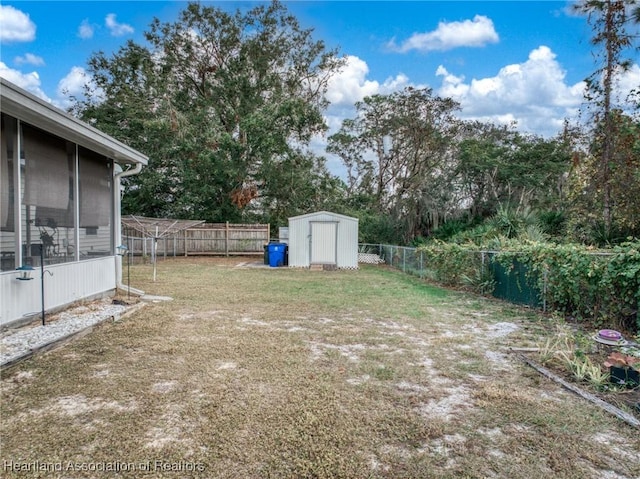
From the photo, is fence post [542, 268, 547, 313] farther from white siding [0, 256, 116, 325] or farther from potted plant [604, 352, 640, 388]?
white siding [0, 256, 116, 325]

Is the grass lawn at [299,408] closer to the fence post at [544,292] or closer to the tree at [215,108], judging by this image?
the fence post at [544,292]

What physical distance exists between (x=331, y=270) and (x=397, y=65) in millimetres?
10151

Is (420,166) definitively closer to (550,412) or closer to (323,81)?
(323,81)

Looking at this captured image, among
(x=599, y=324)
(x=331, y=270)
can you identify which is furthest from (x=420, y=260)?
(x=599, y=324)

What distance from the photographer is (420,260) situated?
11398 millimetres

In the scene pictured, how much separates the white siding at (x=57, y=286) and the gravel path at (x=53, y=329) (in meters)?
0.17

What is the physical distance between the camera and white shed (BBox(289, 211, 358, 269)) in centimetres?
1320

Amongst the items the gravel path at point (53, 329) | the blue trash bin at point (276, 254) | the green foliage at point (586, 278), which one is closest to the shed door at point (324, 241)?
the blue trash bin at point (276, 254)

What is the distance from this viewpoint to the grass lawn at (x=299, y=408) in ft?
6.89

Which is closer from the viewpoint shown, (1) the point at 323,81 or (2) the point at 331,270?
(2) the point at 331,270

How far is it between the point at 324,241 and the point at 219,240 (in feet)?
20.2

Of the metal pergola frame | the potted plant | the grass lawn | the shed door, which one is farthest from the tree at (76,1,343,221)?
the potted plant

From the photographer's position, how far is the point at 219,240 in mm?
17078

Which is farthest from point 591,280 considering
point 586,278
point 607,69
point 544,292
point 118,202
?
point 118,202
